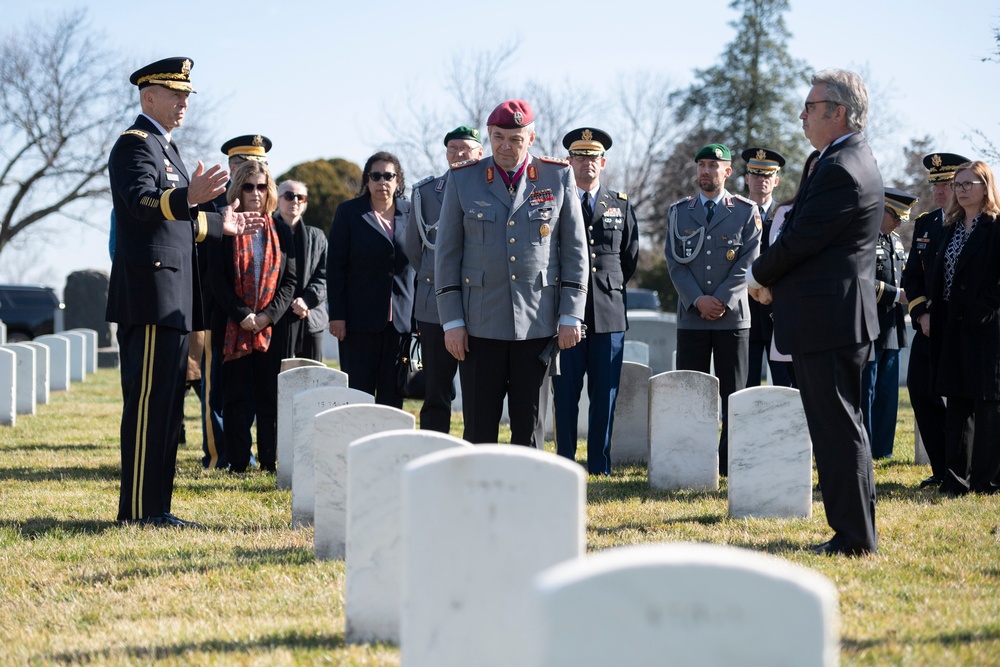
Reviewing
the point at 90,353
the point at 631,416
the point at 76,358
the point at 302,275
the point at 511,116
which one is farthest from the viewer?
the point at 90,353

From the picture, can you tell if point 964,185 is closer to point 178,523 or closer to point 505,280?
point 505,280

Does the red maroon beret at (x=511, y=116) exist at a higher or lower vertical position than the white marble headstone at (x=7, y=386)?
higher

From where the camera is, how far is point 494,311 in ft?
18.6

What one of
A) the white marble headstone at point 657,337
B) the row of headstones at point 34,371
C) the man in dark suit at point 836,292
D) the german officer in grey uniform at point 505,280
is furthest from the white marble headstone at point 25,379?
the man in dark suit at point 836,292

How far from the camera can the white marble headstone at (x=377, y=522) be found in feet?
13.5

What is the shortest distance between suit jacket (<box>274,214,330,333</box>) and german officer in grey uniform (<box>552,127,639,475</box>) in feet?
7.31

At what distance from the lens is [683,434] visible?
800 centimetres

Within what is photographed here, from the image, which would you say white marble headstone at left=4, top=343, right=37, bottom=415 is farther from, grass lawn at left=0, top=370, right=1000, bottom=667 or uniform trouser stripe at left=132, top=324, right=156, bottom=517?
uniform trouser stripe at left=132, top=324, right=156, bottom=517

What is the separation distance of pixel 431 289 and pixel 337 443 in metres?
2.29

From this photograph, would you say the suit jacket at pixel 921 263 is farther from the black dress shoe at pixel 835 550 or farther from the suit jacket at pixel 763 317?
the black dress shoe at pixel 835 550

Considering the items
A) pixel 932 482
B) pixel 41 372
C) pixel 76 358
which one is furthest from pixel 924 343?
pixel 76 358

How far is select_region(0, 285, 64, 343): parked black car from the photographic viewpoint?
24.7 meters

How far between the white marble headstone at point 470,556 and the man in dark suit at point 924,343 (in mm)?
5881

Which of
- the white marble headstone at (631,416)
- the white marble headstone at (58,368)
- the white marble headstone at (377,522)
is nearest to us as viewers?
the white marble headstone at (377,522)
